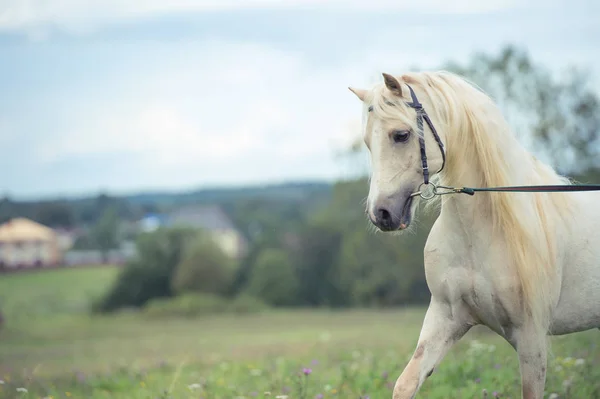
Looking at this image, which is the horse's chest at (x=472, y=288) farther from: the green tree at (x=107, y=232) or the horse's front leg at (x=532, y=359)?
the green tree at (x=107, y=232)

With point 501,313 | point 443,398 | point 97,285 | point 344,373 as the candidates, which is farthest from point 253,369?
point 97,285

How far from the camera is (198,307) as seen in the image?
5634 centimetres

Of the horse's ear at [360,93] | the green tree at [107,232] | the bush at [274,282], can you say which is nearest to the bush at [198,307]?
the bush at [274,282]

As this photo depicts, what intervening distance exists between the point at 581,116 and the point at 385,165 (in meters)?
26.4

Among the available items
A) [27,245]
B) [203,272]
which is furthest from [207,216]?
[27,245]

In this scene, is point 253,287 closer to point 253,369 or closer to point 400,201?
point 253,369

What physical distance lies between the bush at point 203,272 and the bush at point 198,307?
7.04 meters

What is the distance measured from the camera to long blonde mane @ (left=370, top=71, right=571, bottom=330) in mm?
4566

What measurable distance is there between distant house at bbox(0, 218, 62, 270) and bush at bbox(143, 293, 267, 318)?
1062 centimetres

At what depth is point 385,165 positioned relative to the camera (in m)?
4.35

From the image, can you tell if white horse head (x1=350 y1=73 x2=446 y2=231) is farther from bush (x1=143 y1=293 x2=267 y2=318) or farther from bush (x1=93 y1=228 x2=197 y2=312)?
bush (x1=93 y1=228 x2=197 y2=312)

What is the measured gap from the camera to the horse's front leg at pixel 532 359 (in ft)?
15.3

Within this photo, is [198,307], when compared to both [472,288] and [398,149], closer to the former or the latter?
[472,288]

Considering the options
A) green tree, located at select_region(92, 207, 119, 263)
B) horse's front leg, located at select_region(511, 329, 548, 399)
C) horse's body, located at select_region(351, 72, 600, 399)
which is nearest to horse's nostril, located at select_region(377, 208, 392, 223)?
horse's body, located at select_region(351, 72, 600, 399)
